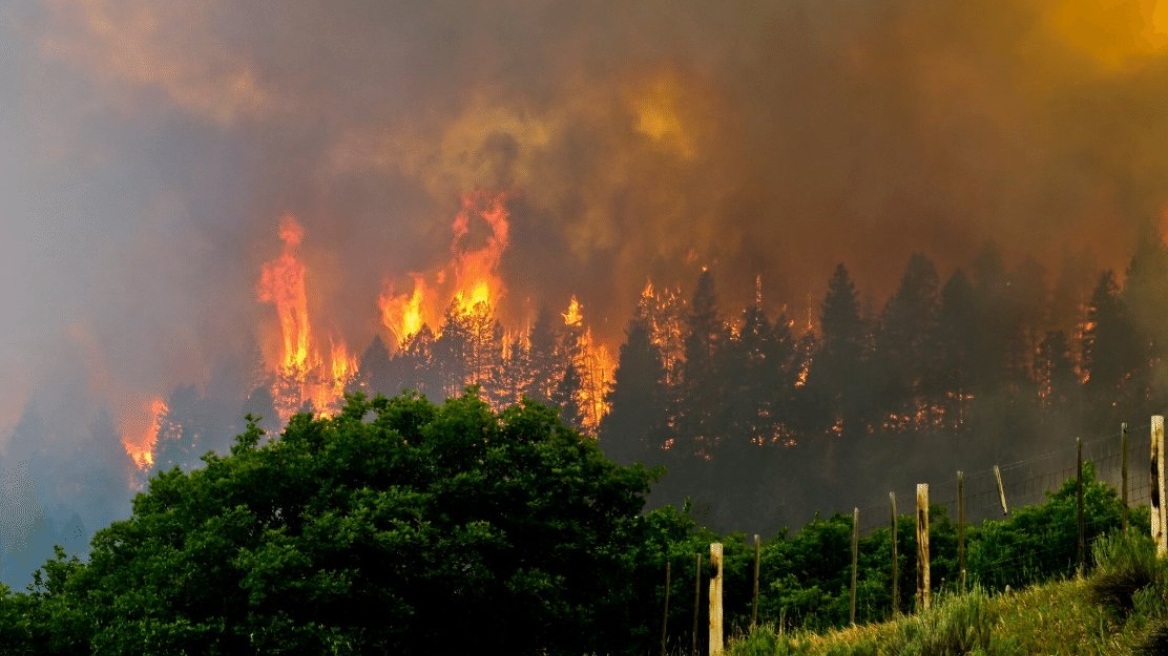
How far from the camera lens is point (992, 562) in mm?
51188

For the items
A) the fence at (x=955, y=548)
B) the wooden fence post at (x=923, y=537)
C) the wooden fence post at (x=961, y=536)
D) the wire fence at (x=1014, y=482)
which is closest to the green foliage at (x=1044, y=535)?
the fence at (x=955, y=548)

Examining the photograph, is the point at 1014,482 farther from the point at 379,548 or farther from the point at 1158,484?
the point at 1158,484

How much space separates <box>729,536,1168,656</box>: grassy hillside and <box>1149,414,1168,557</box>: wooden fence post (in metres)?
4.23

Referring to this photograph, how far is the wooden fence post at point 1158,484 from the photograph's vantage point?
25.4 metres

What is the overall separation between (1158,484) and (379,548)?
30.1m

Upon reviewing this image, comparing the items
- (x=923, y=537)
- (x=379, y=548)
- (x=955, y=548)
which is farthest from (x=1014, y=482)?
(x=923, y=537)

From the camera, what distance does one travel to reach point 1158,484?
2609cm

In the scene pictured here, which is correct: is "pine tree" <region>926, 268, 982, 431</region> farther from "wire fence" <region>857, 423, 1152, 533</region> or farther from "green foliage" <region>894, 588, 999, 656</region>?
"green foliage" <region>894, 588, 999, 656</region>

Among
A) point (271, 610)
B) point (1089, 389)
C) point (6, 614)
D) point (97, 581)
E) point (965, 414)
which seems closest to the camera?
point (271, 610)

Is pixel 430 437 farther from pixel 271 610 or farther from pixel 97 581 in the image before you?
pixel 97 581

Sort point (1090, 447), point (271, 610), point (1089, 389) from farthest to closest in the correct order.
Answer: point (1089, 389) < point (1090, 447) < point (271, 610)

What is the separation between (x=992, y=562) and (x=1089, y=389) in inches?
5163

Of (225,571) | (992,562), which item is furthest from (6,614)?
(992,562)

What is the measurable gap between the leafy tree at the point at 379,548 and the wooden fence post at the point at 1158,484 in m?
27.7
